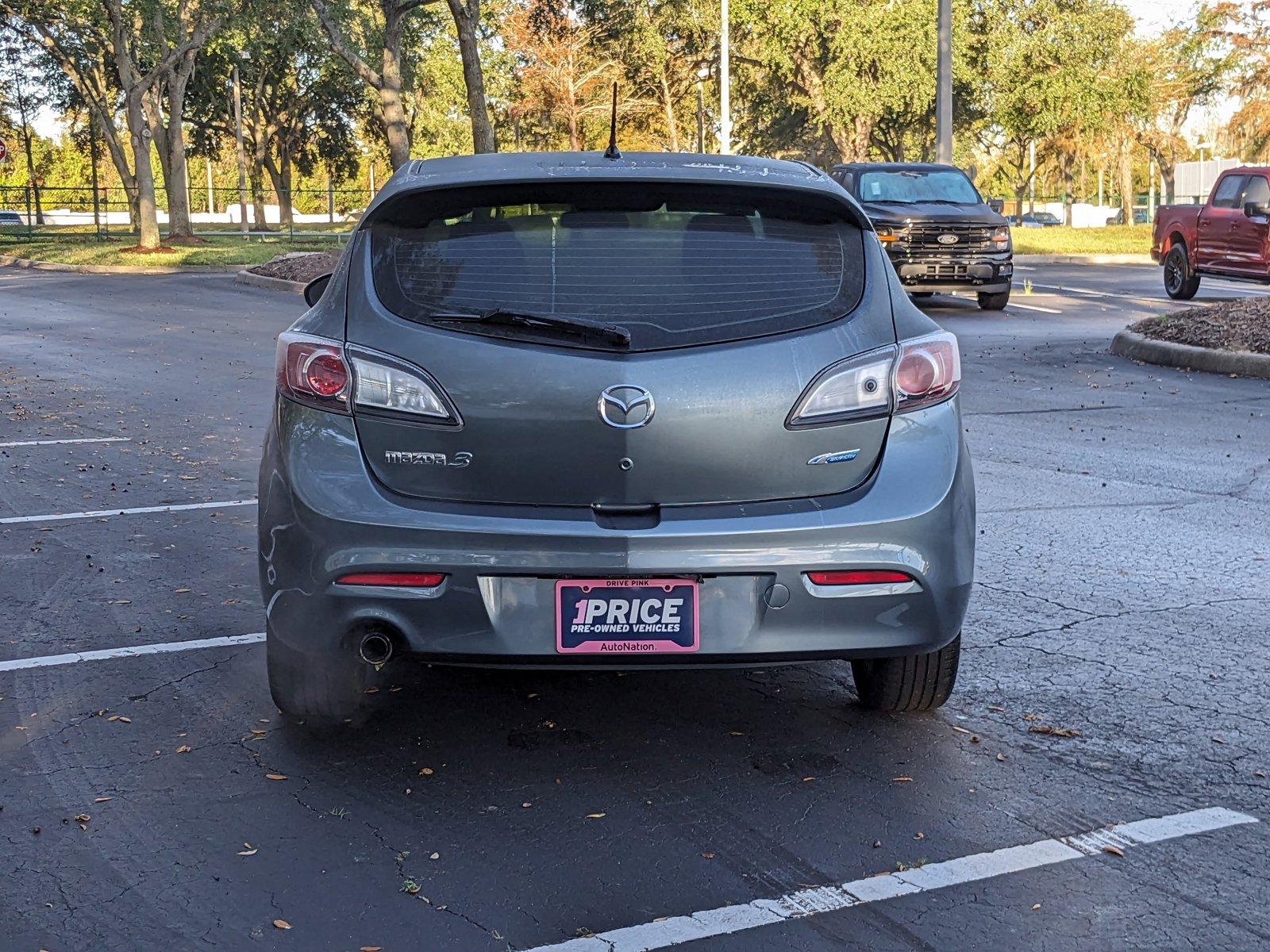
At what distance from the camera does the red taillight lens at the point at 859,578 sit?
394cm

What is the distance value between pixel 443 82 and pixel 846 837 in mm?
62147

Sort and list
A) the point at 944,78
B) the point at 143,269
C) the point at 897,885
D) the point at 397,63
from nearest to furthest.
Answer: the point at 897,885 < the point at 944,78 < the point at 397,63 < the point at 143,269

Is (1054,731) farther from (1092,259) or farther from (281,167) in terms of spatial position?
(281,167)

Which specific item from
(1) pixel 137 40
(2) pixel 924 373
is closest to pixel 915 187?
(2) pixel 924 373

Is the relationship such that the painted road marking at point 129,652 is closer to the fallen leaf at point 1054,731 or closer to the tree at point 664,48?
the fallen leaf at point 1054,731

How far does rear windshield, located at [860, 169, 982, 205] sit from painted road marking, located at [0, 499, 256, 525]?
14671 millimetres

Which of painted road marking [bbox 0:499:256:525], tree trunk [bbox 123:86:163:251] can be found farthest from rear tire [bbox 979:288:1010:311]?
tree trunk [bbox 123:86:163:251]

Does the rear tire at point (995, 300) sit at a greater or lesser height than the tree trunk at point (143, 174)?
lesser

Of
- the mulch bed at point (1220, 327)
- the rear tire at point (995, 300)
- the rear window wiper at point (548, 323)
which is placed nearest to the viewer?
the rear window wiper at point (548, 323)

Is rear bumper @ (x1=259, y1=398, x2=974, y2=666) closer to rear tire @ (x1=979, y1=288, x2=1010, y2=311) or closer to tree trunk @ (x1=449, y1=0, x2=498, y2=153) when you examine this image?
rear tire @ (x1=979, y1=288, x2=1010, y2=311)

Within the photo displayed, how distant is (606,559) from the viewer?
152 inches

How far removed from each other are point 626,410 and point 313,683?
1286mm

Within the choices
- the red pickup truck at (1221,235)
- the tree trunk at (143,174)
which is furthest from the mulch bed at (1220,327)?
the tree trunk at (143,174)

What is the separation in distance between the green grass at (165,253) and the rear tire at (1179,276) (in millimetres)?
18707
